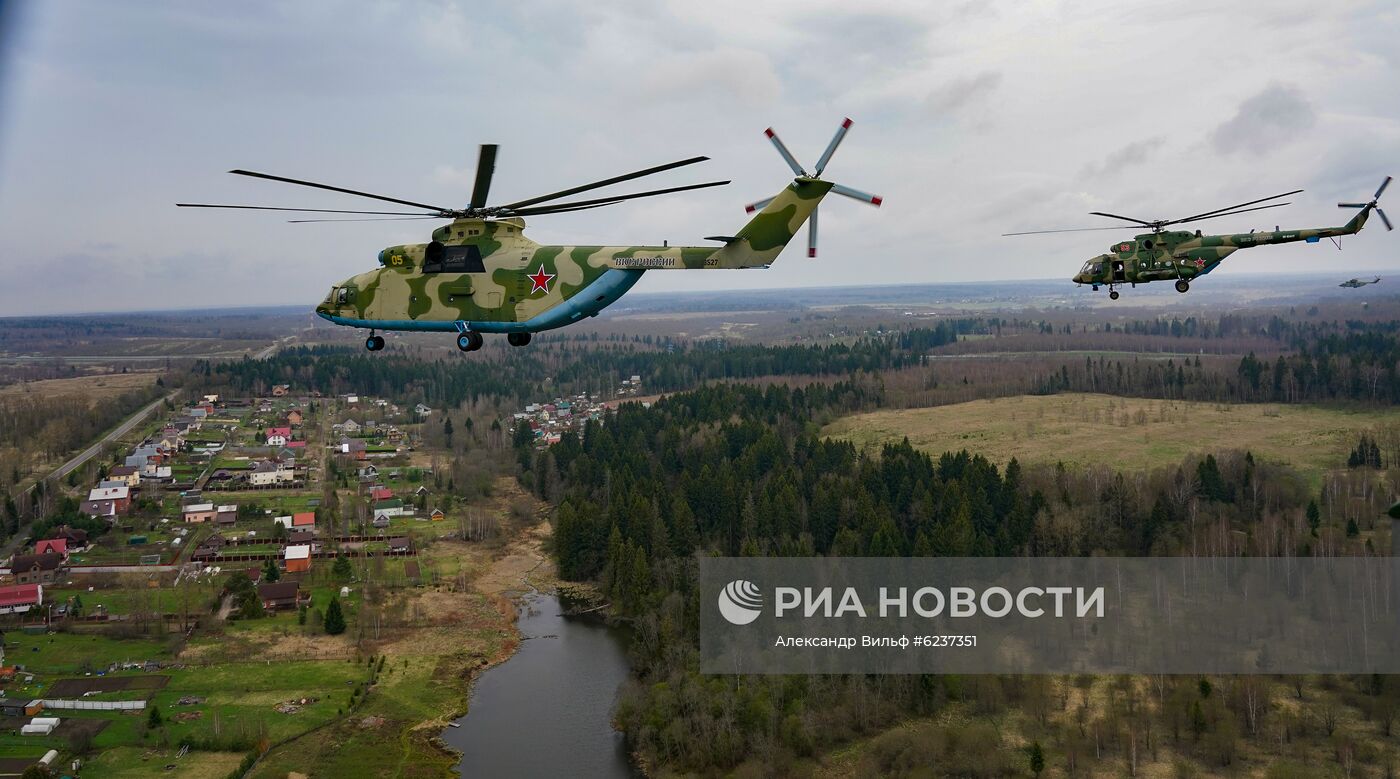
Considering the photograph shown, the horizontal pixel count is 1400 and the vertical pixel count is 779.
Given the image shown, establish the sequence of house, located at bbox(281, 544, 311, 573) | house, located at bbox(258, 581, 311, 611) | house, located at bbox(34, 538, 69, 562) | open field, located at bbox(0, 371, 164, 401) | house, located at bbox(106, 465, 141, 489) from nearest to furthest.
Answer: house, located at bbox(258, 581, 311, 611), house, located at bbox(281, 544, 311, 573), house, located at bbox(34, 538, 69, 562), house, located at bbox(106, 465, 141, 489), open field, located at bbox(0, 371, 164, 401)

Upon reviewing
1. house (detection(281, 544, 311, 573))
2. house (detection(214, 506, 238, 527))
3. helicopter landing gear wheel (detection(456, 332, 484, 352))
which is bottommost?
house (detection(281, 544, 311, 573))

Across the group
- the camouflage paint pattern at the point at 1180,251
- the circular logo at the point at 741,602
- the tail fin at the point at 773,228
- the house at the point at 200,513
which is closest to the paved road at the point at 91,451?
the house at the point at 200,513

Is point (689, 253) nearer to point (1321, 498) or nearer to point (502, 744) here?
point (502, 744)

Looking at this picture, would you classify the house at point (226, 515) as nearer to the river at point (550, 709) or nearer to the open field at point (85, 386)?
the river at point (550, 709)

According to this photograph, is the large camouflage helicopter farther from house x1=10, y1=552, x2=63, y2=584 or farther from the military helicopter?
house x1=10, y1=552, x2=63, y2=584

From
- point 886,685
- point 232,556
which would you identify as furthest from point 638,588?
point 232,556

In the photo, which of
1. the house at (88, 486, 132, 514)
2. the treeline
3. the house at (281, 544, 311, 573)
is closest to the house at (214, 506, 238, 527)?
the house at (88, 486, 132, 514)

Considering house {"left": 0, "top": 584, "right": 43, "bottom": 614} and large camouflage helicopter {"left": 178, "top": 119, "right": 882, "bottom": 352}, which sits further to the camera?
house {"left": 0, "top": 584, "right": 43, "bottom": 614}
